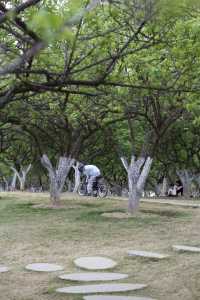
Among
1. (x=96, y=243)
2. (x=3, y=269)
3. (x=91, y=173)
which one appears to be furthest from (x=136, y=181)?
(x=3, y=269)

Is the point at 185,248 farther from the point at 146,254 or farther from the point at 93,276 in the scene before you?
the point at 93,276

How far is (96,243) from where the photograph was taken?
31.9 feet

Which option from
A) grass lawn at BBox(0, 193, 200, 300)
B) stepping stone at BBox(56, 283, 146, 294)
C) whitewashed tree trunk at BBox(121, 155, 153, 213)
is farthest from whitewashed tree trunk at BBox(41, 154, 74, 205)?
stepping stone at BBox(56, 283, 146, 294)

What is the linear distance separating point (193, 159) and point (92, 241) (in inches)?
714

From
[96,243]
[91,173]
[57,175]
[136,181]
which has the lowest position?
[96,243]

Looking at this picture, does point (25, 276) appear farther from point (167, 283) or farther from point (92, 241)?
point (92, 241)

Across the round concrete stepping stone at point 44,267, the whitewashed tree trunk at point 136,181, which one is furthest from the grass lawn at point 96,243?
the whitewashed tree trunk at point 136,181

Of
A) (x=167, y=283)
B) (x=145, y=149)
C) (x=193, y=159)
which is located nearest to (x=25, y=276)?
(x=167, y=283)

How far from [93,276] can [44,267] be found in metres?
1.02

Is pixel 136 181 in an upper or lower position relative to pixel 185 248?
upper

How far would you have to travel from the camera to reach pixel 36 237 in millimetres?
10469

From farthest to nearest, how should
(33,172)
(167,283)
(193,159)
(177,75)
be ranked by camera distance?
(33,172) → (193,159) → (177,75) → (167,283)

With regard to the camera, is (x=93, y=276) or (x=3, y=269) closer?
(x=93, y=276)

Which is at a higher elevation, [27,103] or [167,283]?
[27,103]
